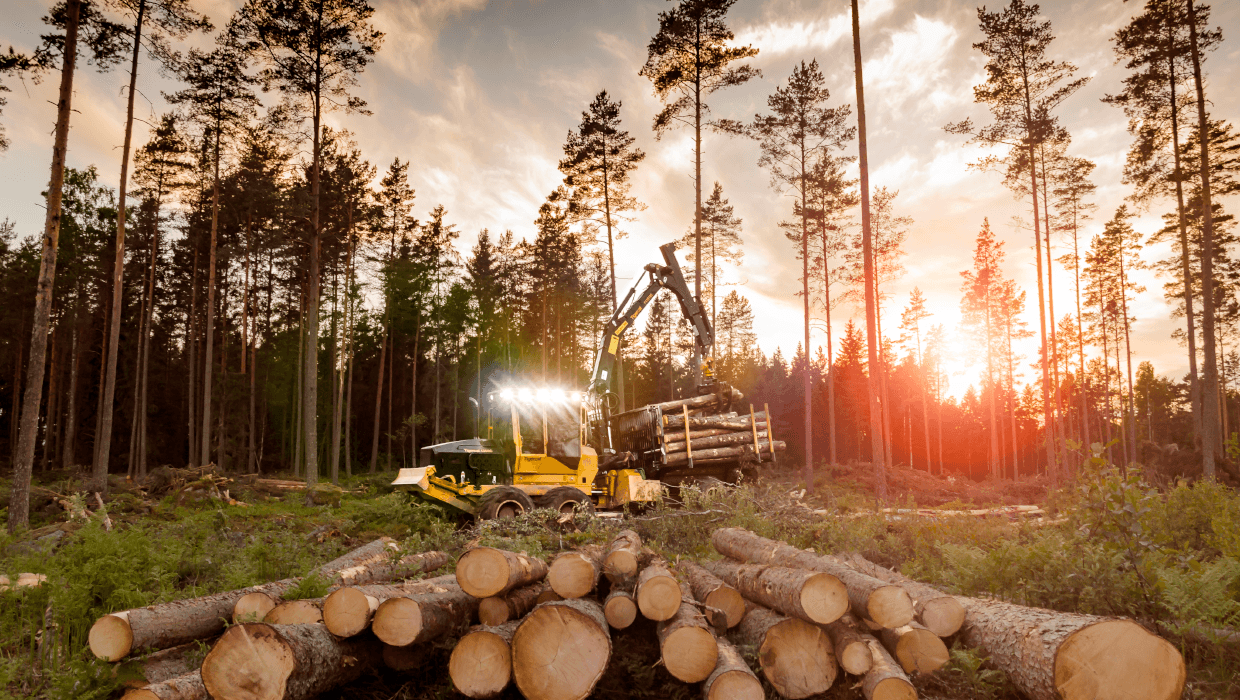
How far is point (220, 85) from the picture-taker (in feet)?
69.1

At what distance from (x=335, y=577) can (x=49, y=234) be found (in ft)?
34.4

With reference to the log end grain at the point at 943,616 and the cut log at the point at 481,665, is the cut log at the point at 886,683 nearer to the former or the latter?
the log end grain at the point at 943,616

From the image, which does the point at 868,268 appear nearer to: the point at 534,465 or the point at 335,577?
the point at 534,465

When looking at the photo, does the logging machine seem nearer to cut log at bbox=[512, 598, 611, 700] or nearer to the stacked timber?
the stacked timber

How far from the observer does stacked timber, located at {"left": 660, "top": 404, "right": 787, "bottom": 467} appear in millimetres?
13828

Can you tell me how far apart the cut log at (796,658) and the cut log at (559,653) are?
1.12 metres

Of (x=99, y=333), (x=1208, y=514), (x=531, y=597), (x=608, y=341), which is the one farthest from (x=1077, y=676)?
(x=99, y=333)

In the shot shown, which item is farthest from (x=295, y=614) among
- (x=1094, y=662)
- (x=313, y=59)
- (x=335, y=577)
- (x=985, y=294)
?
(x=985, y=294)

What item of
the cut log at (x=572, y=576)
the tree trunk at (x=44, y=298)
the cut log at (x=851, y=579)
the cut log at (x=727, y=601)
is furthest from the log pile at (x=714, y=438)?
the tree trunk at (x=44, y=298)

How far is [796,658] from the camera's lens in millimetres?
4074

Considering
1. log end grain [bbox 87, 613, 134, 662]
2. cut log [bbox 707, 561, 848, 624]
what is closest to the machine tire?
cut log [bbox 707, 561, 848, 624]

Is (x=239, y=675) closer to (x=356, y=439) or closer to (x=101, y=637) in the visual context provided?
(x=101, y=637)

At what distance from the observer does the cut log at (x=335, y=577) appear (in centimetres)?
446

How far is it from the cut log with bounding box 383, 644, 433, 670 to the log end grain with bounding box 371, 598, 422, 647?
26cm
